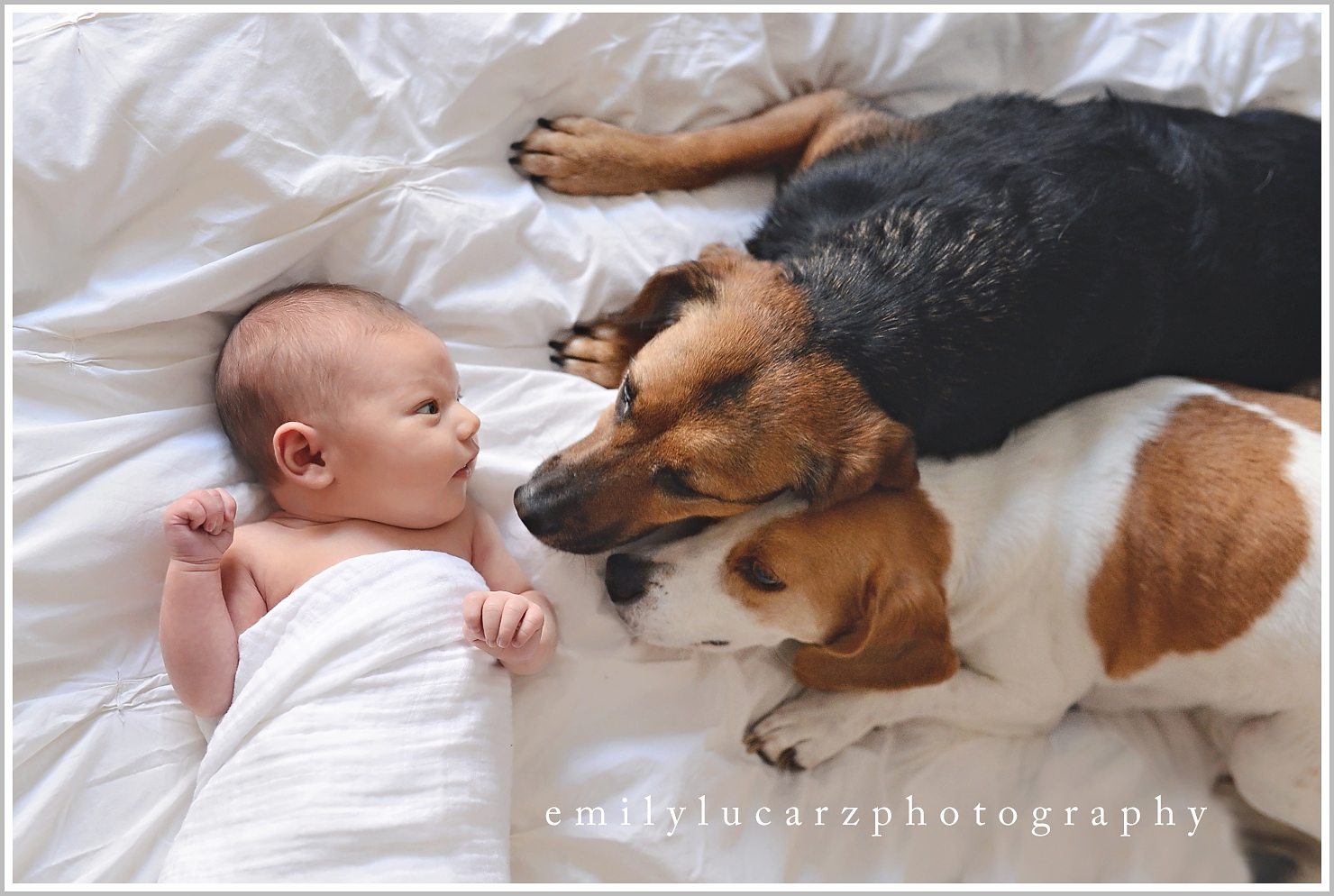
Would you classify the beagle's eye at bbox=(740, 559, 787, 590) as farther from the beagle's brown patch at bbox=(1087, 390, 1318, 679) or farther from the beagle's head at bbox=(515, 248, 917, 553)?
the beagle's brown patch at bbox=(1087, 390, 1318, 679)

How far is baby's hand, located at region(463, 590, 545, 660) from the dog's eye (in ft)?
1.06

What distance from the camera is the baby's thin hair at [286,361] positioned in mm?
1806

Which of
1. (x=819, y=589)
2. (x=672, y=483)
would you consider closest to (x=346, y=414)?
(x=672, y=483)

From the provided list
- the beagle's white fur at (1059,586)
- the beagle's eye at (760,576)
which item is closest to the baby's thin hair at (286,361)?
the beagle's white fur at (1059,586)

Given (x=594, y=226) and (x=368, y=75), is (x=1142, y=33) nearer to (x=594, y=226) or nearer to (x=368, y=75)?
(x=594, y=226)

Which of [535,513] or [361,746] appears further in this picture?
[535,513]

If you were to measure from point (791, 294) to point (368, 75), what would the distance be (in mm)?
1012

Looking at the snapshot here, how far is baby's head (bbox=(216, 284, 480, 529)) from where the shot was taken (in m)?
1.81

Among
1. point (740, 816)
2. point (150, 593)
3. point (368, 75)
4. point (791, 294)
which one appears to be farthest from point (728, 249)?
point (150, 593)

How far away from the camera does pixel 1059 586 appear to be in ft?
6.37

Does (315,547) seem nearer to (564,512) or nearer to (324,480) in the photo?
(324,480)

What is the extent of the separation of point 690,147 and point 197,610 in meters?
1.44

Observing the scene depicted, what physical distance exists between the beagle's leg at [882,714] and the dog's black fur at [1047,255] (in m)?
0.50

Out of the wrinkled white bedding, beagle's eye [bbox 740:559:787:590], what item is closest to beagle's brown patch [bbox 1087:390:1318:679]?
the wrinkled white bedding
